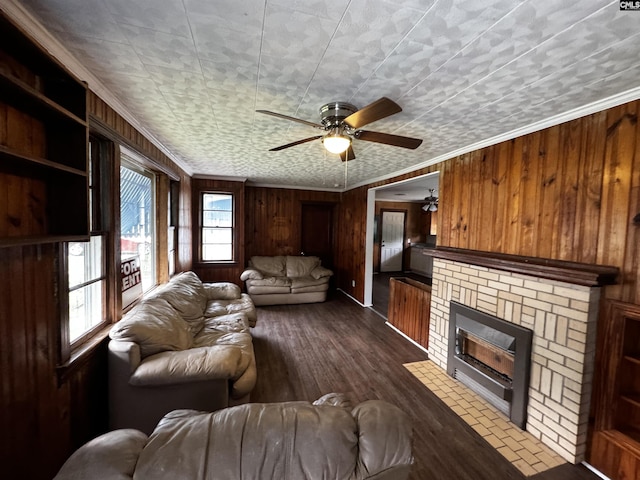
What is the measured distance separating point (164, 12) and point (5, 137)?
0.88 metres

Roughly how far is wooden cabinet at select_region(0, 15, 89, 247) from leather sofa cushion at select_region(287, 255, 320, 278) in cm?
448

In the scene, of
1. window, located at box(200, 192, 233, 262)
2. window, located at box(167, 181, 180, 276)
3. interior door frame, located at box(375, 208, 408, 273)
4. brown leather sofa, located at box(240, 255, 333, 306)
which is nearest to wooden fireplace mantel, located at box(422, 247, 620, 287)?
brown leather sofa, located at box(240, 255, 333, 306)

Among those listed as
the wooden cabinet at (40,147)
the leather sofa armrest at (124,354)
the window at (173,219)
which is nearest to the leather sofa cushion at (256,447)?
the wooden cabinet at (40,147)

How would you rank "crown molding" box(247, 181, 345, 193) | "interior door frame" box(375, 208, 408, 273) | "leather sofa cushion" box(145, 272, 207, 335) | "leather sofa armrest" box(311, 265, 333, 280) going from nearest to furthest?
"leather sofa cushion" box(145, 272, 207, 335) < "leather sofa armrest" box(311, 265, 333, 280) < "crown molding" box(247, 181, 345, 193) < "interior door frame" box(375, 208, 408, 273)

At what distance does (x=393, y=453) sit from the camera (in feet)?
2.56

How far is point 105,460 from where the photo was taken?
68 cm

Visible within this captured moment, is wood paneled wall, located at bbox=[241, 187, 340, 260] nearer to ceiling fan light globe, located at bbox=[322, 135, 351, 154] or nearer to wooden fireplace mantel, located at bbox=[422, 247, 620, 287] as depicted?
wooden fireplace mantel, located at bbox=[422, 247, 620, 287]

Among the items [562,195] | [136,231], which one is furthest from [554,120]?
[136,231]

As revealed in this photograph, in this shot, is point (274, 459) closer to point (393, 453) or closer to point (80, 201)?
point (393, 453)

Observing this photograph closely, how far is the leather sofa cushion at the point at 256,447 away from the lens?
713 mm

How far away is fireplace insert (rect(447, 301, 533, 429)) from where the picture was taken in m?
2.17

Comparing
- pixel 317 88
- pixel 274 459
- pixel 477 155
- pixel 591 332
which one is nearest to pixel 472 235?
pixel 477 155

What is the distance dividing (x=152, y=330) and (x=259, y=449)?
5.27ft

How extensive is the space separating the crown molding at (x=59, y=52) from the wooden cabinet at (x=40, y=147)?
4.4 inches
